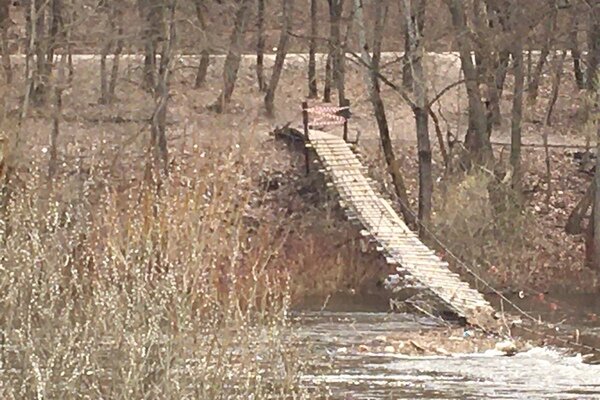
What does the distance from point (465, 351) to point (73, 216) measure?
6629 millimetres

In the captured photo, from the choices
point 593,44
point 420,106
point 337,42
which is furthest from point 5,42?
point 593,44

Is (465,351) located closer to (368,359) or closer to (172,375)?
(368,359)

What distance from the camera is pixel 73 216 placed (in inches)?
468

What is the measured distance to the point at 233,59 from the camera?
3247cm

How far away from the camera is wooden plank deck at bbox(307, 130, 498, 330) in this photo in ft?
61.6

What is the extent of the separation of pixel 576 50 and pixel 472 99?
4669 mm

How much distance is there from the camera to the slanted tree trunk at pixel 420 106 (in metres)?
25.0

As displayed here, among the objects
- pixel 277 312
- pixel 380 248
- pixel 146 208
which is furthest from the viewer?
pixel 380 248

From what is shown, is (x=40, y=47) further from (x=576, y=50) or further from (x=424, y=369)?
(x=576, y=50)

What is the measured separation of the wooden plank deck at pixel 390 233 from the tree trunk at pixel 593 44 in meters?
4.94

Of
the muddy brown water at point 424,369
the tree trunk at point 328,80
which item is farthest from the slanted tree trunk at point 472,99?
the muddy brown water at point 424,369

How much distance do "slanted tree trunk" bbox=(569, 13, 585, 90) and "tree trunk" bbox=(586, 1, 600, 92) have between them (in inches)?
12.0

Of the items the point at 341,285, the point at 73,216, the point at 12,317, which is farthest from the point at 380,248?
the point at 12,317

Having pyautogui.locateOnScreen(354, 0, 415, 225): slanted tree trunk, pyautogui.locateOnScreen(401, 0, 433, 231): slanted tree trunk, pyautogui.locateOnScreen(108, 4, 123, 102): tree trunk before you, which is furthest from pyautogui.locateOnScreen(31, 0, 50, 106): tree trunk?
pyautogui.locateOnScreen(401, 0, 433, 231): slanted tree trunk
